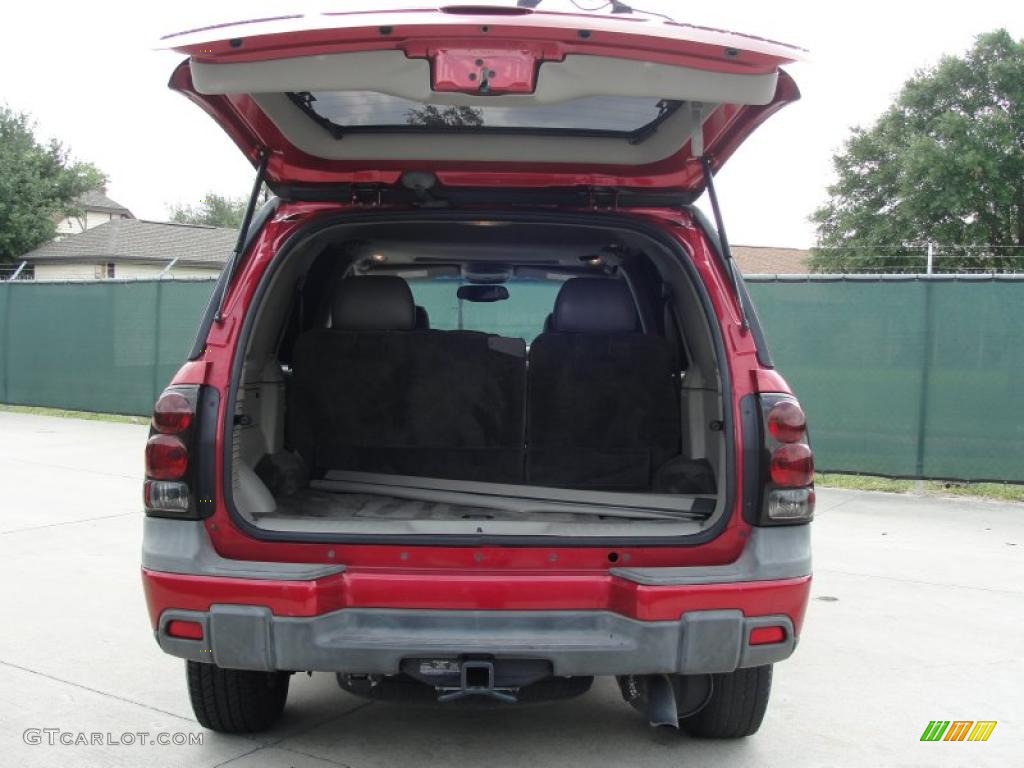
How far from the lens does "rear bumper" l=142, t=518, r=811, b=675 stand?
278 cm

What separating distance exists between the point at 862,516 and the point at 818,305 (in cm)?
224

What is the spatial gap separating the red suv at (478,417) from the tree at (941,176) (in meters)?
31.1

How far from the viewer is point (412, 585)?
2.83m

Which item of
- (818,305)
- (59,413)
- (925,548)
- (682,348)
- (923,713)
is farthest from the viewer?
(59,413)

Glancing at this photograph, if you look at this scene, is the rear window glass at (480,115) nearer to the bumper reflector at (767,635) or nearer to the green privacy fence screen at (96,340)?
the bumper reflector at (767,635)

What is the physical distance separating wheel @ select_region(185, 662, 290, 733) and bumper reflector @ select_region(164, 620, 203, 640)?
15.3 inches

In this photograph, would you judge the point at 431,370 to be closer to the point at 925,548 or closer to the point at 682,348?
the point at 682,348

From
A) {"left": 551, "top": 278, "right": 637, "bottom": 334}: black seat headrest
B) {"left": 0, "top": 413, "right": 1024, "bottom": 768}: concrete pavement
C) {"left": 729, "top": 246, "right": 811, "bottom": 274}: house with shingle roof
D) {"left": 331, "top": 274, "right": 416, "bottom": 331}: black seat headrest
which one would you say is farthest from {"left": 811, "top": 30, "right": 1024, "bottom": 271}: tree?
{"left": 331, "top": 274, "right": 416, "bottom": 331}: black seat headrest

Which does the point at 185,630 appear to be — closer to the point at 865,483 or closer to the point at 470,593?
the point at 470,593

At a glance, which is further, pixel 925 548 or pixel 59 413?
pixel 59 413

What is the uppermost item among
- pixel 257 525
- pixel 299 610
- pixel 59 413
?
pixel 257 525

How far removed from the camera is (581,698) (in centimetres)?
392

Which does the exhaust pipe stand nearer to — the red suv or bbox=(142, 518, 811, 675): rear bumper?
the red suv

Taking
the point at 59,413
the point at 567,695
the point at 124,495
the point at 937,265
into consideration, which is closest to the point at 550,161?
the point at 567,695
